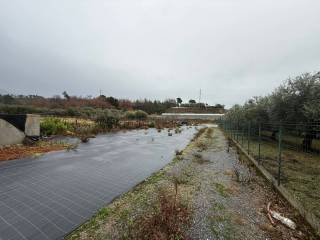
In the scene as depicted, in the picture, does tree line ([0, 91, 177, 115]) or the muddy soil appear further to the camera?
tree line ([0, 91, 177, 115])

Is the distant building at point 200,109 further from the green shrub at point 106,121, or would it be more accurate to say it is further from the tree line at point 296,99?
the tree line at point 296,99

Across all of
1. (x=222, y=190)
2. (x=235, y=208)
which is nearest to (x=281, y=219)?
(x=235, y=208)

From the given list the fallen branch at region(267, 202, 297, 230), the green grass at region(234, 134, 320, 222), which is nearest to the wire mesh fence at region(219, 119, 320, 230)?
the green grass at region(234, 134, 320, 222)

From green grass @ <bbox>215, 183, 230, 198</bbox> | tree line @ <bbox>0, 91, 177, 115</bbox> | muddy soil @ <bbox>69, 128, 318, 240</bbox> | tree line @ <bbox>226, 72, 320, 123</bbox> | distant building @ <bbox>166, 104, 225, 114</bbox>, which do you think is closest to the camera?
muddy soil @ <bbox>69, 128, 318, 240</bbox>

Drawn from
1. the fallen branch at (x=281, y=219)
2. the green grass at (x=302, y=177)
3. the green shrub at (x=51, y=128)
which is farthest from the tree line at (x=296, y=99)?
the green shrub at (x=51, y=128)

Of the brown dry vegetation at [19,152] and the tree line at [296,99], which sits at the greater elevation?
the tree line at [296,99]

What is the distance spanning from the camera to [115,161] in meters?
7.72

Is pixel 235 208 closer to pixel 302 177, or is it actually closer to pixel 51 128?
pixel 302 177

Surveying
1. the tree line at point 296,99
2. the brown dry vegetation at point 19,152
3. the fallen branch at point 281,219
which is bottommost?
the fallen branch at point 281,219

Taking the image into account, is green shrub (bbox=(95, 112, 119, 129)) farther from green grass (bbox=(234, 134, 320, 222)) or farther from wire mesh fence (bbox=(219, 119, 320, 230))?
green grass (bbox=(234, 134, 320, 222))

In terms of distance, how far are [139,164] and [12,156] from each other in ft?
14.9

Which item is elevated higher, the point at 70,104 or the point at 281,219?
the point at 70,104

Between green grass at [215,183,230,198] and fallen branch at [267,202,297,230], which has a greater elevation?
green grass at [215,183,230,198]

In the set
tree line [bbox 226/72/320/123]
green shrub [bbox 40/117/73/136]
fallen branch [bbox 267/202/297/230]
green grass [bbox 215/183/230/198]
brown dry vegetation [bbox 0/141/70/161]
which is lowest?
fallen branch [bbox 267/202/297/230]
